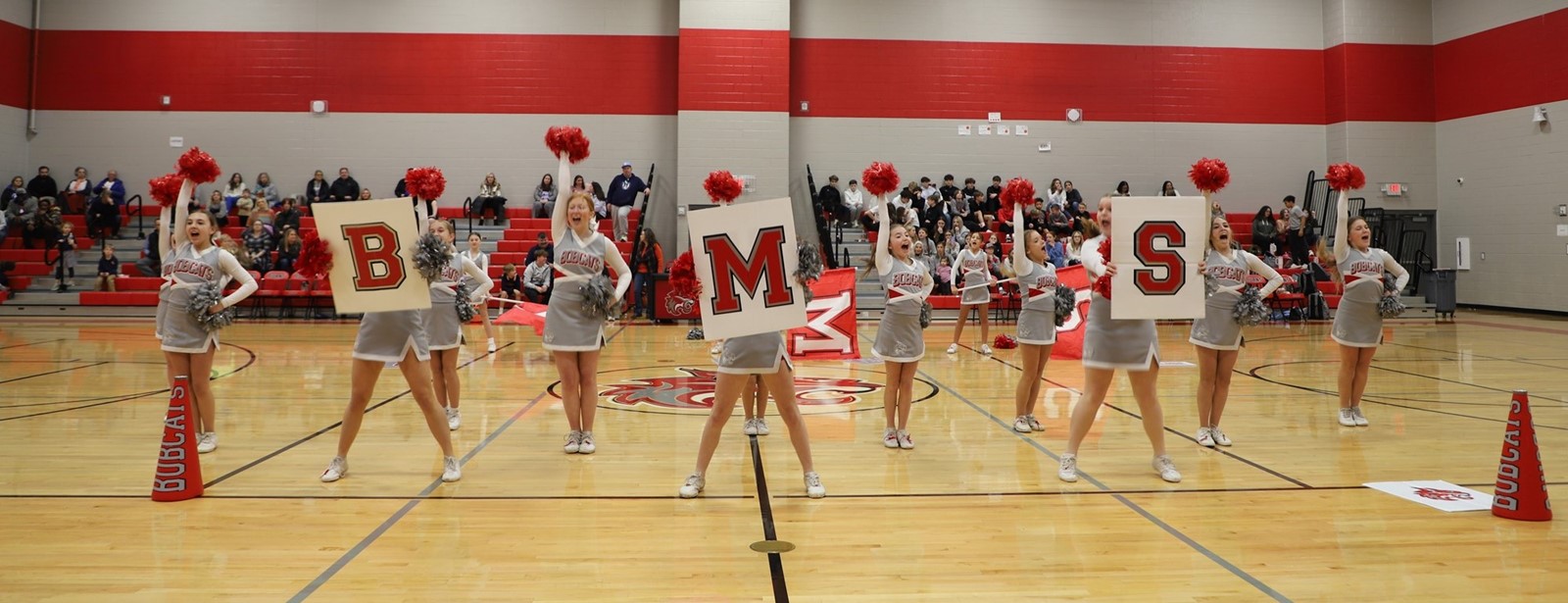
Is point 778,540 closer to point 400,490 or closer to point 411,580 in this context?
point 411,580

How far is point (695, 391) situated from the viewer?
8375 mm

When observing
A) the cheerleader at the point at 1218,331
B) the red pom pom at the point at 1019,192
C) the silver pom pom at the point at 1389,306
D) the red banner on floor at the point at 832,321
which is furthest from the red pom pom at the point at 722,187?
the red banner on floor at the point at 832,321

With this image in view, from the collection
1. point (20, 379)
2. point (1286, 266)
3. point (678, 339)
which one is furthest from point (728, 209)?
point (1286, 266)

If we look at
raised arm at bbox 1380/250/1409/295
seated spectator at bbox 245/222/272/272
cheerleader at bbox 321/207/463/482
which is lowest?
cheerleader at bbox 321/207/463/482

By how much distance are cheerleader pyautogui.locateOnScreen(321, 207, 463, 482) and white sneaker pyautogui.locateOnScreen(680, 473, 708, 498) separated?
1295 mm

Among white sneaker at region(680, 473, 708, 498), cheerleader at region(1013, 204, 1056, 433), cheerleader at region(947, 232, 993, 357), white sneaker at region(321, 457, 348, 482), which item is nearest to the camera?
white sneaker at region(680, 473, 708, 498)

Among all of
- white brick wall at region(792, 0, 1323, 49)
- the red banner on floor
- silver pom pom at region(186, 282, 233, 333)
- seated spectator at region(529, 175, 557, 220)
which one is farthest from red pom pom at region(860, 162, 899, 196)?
white brick wall at region(792, 0, 1323, 49)

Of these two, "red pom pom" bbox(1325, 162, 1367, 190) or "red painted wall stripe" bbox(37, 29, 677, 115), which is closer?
"red pom pom" bbox(1325, 162, 1367, 190)

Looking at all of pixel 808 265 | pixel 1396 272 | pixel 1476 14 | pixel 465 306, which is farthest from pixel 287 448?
pixel 1476 14

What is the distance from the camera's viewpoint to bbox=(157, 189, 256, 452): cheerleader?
17.7 ft

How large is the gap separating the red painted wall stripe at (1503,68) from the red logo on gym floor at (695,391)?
16.8m

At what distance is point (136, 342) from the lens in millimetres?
11977

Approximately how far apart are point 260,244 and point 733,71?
9306mm

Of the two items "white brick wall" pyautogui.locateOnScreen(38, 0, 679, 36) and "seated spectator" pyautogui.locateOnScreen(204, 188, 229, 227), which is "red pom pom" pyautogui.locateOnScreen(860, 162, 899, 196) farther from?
"seated spectator" pyautogui.locateOnScreen(204, 188, 229, 227)
